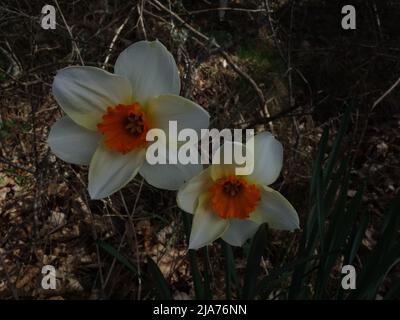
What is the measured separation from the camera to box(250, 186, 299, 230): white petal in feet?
3.18

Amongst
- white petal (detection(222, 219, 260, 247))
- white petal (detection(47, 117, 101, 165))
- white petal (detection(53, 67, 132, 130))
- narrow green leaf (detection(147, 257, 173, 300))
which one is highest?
white petal (detection(53, 67, 132, 130))

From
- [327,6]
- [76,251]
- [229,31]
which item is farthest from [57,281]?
[327,6]

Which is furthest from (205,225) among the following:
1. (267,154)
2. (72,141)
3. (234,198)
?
(72,141)

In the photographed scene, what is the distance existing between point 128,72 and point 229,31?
2.25 m

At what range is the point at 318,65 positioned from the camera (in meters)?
2.91

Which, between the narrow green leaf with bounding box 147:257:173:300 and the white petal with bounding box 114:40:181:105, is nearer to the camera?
the white petal with bounding box 114:40:181:105

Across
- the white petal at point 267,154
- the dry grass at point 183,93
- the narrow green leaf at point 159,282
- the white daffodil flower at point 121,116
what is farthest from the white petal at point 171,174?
the dry grass at point 183,93

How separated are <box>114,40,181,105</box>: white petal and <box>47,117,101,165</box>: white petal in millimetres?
141

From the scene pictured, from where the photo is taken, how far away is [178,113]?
34.6 inches

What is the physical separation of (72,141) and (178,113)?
0.23 meters

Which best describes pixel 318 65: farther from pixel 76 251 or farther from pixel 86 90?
pixel 86 90

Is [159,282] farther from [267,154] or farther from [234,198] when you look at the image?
[267,154]

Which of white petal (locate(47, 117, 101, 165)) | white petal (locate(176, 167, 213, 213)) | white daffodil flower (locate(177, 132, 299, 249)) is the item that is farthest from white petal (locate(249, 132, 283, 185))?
white petal (locate(47, 117, 101, 165))

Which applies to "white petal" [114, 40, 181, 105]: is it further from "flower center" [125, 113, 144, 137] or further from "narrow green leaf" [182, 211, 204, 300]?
"narrow green leaf" [182, 211, 204, 300]
